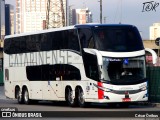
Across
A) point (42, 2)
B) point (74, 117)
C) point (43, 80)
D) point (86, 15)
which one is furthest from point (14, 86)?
point (42, 2)

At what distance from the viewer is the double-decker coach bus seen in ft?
84.3

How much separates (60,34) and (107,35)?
3.10 meters

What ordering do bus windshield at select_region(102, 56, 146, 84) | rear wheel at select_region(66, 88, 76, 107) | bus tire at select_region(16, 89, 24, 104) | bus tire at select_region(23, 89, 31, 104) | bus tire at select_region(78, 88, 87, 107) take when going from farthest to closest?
bus tire at select_region(16, 89, 24, 104), bus tire at select_region(23, 89, 31, 104), rear wheel at select_region(66, 88, 76, 107), bus tire at select_region(78, 88, 87, 107), bus windshield at select_region(102, 56, 146, 84)

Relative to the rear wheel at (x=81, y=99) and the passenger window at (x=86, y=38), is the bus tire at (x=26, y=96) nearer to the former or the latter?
the rear wheel at (x=81, y=99)

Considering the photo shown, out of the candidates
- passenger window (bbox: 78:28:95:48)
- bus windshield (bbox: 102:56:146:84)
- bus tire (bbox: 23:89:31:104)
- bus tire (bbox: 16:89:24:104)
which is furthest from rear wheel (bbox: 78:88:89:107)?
bus tire (bbox: 16:89:24:104)

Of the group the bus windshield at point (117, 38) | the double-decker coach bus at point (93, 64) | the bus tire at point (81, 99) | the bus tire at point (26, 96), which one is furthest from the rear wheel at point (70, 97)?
the bus tire at point (26, 96)

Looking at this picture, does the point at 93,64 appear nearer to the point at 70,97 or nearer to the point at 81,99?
the point at 81,99

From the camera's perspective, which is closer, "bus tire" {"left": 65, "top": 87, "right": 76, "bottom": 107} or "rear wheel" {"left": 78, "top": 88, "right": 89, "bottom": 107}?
"rear wheel" {"left": 78, "top": 88, "right": 89, "bottom": 107}

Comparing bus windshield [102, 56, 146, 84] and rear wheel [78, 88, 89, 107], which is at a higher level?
bus windshield [102, 56, 146, 84]

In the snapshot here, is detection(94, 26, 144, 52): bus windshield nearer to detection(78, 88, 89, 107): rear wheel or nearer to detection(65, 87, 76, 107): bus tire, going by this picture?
detection(78, 88, 89, 107): rear wheel

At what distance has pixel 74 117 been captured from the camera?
1099 cm

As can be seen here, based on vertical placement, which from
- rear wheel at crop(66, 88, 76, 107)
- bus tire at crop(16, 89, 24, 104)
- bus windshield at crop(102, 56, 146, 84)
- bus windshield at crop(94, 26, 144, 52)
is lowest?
bus tire at crop(16, 89, 24, 104)

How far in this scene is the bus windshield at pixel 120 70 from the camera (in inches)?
1009

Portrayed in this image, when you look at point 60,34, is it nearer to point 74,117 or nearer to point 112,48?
point 112,48
